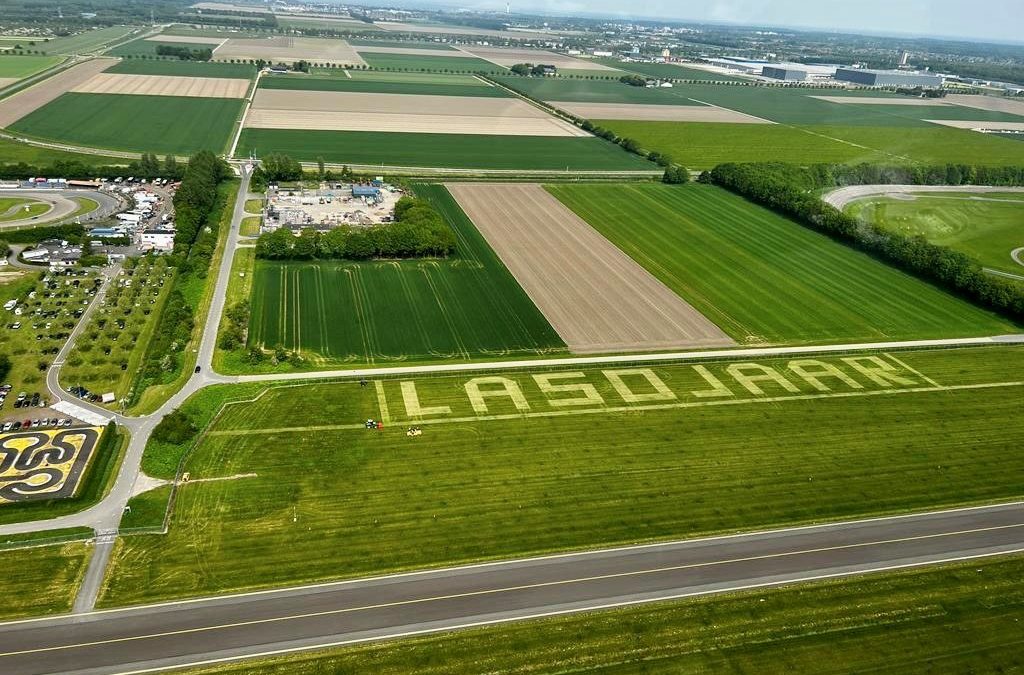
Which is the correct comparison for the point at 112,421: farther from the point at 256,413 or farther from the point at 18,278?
the point at 18,278

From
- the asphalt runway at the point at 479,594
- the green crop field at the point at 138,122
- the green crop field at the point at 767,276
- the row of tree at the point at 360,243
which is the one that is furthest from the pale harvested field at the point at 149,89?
the asphalt runway at the point at 479,594

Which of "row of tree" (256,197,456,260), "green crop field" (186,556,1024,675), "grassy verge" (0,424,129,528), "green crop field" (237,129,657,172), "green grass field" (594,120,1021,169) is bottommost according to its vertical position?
"green crop field" (186,556,1024,675)

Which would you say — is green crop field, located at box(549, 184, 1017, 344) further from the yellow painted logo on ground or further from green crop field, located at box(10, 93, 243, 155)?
green crop field, located at box(10, 93, 243, 155)

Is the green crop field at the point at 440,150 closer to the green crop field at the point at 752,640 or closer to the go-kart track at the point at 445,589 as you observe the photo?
the go-kart track at the point at 445,589

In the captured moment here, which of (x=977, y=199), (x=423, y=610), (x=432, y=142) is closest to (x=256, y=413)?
(x=423, y=610)

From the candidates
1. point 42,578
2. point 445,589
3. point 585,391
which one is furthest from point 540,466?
point 42,578

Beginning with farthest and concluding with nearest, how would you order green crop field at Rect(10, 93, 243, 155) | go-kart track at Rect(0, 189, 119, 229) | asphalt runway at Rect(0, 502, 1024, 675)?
green crop field at Rect(10, 93, 243, 155)
go-kart track at Rect(0, 189, 119, 229)
asphalt runway at Rect(0, 502, 1024, 675)

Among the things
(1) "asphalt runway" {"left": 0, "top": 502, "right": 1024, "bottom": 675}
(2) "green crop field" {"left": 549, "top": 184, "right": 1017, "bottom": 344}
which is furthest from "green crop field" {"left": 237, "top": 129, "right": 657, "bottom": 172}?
(1) "asphalt runway" {"left": 0, "top": 502, "right": 1024, "bottom": 675}
